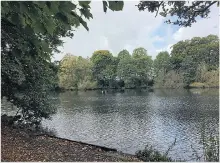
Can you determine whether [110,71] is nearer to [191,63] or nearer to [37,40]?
[191,63]

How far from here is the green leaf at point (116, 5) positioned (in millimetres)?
2277

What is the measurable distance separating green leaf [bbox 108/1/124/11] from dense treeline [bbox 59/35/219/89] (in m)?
56.2

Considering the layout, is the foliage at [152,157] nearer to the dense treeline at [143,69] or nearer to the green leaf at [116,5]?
the green leaf at [116,5]

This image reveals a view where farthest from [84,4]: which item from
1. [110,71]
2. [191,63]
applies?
[110,71]

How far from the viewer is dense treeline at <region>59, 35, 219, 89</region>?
58500 millimetres

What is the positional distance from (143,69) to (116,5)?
6265 cm

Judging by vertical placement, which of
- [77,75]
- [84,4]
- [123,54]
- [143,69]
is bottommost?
[84,4]

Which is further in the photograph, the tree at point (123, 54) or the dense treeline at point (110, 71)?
the tree at point (123, 54)

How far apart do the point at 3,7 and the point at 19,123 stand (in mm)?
12497

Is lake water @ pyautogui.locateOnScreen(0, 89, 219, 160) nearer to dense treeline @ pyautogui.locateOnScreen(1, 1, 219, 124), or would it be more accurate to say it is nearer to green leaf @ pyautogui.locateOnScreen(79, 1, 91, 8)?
dense treeline @ pyautogui.locateOnScreen(1, 1, 219, 124)

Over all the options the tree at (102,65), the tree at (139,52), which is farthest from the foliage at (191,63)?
the tree at (102,65)

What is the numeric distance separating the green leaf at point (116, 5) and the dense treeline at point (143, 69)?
5620 cm

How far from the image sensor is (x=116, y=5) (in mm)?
2287

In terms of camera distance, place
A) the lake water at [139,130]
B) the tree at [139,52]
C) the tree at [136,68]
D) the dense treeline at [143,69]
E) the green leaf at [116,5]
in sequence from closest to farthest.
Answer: the green leaf at [116,5]
the lake water at [139,130]
the dense treeline at [143,69]
the tree at [136,68]
the tree at [139,52]
